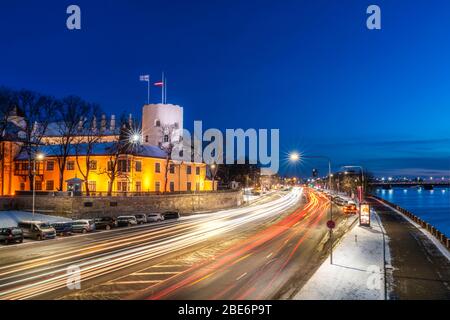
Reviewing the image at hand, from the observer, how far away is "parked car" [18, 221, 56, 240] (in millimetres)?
40156

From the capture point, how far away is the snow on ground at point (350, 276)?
20652 millimetres

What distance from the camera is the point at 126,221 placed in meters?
52.7

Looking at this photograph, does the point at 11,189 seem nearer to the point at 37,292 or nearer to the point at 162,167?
the point at 162,167

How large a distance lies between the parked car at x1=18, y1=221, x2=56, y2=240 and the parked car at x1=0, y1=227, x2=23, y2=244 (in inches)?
78.3

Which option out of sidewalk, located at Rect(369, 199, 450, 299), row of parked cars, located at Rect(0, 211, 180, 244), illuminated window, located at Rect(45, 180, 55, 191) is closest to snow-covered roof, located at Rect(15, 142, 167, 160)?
illuminated window, located at Rect(45, 180, 55, 191)

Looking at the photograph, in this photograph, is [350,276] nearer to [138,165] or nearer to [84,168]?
[138,165]

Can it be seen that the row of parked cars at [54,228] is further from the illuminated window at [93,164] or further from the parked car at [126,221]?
the illuminated window at [93,164]

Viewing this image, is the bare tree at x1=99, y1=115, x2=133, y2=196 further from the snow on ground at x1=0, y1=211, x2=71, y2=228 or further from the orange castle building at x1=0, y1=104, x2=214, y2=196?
the snow on ground at x1=0, y1=211, x2=71, y2=228

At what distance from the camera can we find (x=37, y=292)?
66.9 ft

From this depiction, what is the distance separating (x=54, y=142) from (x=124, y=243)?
48332 millimetres

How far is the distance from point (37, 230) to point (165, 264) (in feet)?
61.4

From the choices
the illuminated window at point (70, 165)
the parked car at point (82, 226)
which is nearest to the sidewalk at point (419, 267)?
the parked car at point (82, 226)

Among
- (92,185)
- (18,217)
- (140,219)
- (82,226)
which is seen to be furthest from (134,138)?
(82,226)
